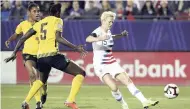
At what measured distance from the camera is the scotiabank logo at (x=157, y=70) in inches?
830

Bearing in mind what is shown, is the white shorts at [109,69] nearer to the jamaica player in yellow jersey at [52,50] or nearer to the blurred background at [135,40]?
the jamaica player in yellow jersey at [52,50]

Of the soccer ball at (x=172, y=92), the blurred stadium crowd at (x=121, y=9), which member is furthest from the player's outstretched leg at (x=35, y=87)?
the blurred stadium crowd at (x=121, y=9)

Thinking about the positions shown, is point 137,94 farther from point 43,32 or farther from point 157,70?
point 157,70

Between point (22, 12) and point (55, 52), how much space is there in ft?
31.9

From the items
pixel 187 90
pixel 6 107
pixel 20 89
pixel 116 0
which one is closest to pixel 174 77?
pixel 187 90

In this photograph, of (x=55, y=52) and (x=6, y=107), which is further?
(x=6, y=107)

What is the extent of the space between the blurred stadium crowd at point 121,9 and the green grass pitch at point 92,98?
2.64 m

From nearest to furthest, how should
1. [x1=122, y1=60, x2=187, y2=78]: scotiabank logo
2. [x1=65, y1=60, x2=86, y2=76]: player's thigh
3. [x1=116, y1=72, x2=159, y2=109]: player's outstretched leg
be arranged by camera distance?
[x1=116, y1=72, x2=159, y2=109]: player's outstretched leg, [x1=65, y1=60, x2=86, y2=76]: player's thigh, [x1=122, y1=60, x2=187, y2=78]: scotiabank logo

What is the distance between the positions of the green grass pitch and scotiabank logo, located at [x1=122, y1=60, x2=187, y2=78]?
2.96 feet

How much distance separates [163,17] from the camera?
21.3 m

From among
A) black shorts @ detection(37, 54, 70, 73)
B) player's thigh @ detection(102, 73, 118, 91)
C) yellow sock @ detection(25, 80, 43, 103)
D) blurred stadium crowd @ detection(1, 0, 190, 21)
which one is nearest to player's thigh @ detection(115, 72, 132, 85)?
player's thigh @ detection(102, 73, 118, 91)

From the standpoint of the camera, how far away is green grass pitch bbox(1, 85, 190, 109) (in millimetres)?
14861

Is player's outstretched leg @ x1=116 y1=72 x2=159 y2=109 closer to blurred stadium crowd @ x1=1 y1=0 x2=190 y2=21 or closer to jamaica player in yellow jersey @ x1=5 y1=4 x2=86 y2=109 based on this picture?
jamaica player in yellow jersey @ x1=5 y1=4 x2=86 y2=109

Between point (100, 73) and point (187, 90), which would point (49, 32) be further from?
point (187, 90)
